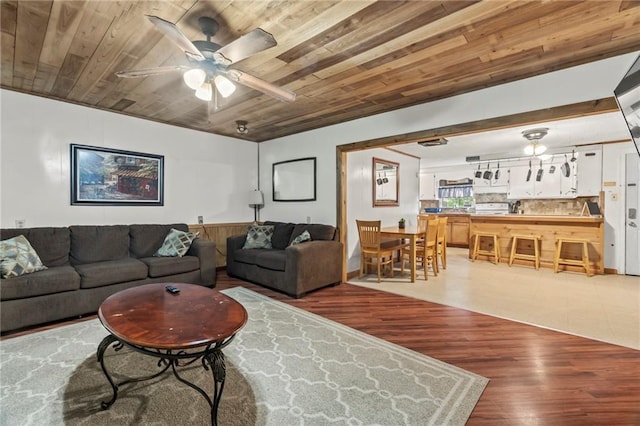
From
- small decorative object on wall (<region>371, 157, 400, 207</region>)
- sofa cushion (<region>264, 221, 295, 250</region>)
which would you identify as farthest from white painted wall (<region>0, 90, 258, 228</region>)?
small decorative object on wall (<region>371, 157, 400, 207</region>)

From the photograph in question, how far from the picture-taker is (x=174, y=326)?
161 cm

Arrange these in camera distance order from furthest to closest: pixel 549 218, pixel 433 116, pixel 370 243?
pixel 549 218 < pixel 370 243 < pixel 433 116

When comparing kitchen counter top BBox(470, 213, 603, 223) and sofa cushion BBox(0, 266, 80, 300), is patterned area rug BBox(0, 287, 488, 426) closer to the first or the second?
sofa cushion BBox(0, 266, 80, 300)

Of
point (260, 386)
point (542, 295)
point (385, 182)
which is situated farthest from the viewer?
point (385, 182)

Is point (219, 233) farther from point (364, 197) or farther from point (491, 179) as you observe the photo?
point (491, 179)

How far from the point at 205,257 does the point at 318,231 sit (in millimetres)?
1610

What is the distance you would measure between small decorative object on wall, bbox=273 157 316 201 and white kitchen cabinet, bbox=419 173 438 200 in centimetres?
544

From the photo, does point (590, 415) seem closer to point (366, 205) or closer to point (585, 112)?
point (585, 112)

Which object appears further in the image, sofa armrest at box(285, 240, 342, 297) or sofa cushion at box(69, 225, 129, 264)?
sofa armrest at box(285, 240, 342, 297)

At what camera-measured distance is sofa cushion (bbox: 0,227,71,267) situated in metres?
3.15

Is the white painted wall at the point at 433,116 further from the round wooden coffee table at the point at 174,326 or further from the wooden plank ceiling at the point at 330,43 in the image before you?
the round wooden coffee table at the point at 174,326

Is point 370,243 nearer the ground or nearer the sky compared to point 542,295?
nearer the sky

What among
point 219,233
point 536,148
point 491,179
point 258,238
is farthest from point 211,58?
point 491,179

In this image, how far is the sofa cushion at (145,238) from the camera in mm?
3909
